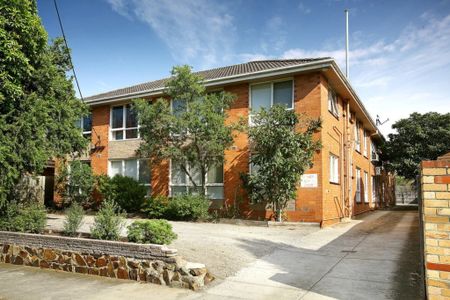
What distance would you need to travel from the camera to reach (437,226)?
3938mm

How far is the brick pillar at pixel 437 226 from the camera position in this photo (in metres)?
3.89

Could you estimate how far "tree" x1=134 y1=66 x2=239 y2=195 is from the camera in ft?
45.1

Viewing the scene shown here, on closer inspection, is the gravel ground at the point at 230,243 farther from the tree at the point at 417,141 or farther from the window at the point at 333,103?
the tree at the point at 417,141

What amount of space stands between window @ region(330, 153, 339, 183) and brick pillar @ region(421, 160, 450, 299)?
11408 millimetres

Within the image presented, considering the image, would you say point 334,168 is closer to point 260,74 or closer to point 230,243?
point 260,74

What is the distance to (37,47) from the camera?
461 inches

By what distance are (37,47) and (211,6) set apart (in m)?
5.76

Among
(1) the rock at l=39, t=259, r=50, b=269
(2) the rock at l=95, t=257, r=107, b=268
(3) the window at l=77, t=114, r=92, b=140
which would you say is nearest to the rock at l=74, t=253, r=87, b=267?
(2) the rock at l=95, t=257, r=107, b=268

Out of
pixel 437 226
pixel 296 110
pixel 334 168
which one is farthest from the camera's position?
pixel 334 168

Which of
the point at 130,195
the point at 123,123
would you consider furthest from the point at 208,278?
the point at 123,123

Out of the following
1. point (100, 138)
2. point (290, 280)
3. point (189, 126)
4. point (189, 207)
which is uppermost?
point (100, 138)

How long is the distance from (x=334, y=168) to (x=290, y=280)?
34.5 feet

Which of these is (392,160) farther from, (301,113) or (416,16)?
(416,16)

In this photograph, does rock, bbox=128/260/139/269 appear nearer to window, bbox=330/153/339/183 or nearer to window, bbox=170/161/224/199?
window, bbox=170/161/224/199
